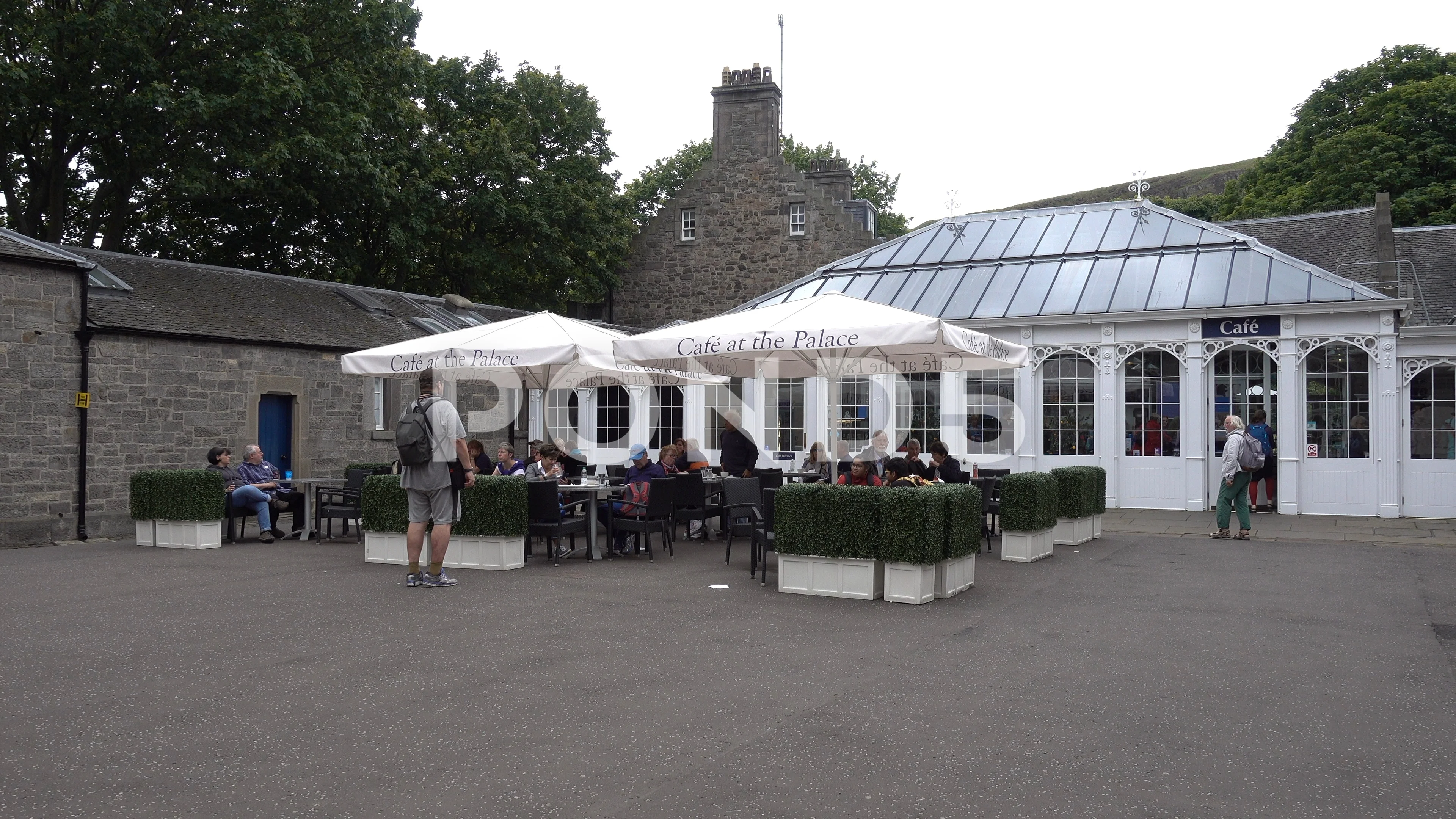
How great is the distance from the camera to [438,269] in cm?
2883

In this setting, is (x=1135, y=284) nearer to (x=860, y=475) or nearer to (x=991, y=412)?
(x=991, y=412)

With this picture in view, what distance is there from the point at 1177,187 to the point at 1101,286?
8682cm

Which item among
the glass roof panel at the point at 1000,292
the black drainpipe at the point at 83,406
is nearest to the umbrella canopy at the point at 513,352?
the black drainpipe at the point at 83,406

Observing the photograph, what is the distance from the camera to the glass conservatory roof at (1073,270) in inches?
643

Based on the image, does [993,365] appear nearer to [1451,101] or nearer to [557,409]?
[557,409]

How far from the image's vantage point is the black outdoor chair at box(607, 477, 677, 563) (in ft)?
35.4

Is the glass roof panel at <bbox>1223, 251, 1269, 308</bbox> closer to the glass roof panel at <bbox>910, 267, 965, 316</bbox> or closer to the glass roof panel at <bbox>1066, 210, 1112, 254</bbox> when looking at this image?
the glass roof panel at <bbox>1066, 210, 1112, 254</bbox>

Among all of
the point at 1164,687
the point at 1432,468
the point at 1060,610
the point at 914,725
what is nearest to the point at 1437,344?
the point at 1432,468

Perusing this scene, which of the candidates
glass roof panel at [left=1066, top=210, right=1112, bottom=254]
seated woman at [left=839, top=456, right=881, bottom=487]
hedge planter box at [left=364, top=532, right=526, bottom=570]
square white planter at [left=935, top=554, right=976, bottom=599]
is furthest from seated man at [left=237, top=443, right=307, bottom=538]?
glass roof panel at [left=1066, top=210, right=1112, bottom=254]

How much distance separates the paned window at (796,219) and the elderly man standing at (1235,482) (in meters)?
16.5

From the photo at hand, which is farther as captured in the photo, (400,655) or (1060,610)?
(1060,610)

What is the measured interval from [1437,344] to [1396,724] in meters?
12.2

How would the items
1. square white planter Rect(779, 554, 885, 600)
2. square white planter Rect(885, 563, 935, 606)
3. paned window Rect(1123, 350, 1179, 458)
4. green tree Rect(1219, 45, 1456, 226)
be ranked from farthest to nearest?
green tree Rect(1219, 45, 1456, 226)
paned window Rect(1123, 350, 1179, 458)
square white planter Rect(779, 554, 885, 600)
square white planter Rect(885, 563, 935, 606)

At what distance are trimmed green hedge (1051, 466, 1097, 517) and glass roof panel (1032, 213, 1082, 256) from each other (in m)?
7.78
